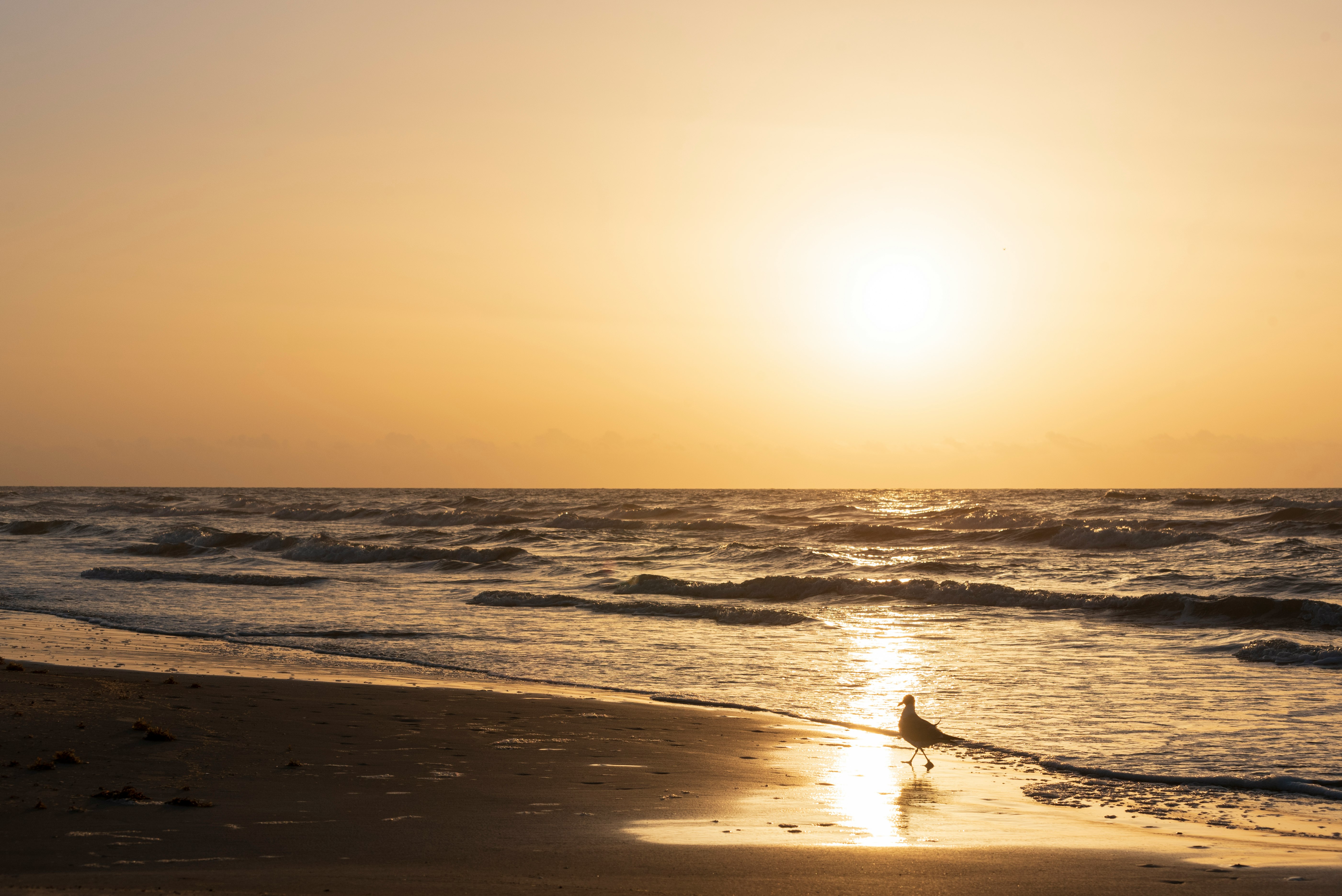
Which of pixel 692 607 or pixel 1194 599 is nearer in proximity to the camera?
pixel 1194 599

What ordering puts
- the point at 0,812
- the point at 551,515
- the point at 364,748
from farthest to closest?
the point at 551,515
the point at 364,748
the point at 0,812

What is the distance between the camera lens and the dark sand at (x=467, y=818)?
18.2 feet

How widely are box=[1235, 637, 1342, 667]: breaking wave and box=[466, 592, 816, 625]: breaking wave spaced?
317 inches

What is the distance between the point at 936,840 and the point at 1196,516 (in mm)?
50908

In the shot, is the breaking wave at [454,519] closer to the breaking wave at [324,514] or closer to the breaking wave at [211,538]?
the breaking wave at [324,514]

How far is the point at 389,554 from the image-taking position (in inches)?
1513

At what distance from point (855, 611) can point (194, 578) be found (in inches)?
733

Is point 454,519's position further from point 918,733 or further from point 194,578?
point 918,733

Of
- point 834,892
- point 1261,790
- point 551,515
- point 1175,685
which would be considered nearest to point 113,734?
point 834,892

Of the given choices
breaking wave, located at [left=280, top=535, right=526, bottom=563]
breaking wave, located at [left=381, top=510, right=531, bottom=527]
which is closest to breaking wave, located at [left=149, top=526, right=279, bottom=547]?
breaking wave, located at [left=280, top=535, right=526, bottom=563]

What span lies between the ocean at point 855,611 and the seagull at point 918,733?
1.21 m

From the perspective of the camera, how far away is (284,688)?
1191 cm

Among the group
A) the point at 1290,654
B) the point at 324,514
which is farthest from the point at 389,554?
the point at 324,514

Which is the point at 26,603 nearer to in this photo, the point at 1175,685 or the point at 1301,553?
the point at 1175,685
